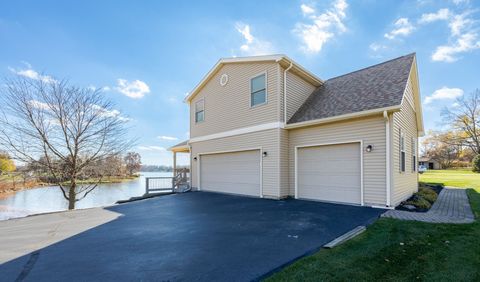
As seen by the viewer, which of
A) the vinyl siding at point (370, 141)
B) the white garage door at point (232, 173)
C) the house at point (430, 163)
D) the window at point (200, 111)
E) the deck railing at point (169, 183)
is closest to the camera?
the vinyl siding at point (370, 141)

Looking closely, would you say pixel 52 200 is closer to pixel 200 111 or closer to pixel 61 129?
pixel 61 129

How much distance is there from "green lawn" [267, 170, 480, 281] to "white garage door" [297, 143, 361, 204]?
2713 millimetres

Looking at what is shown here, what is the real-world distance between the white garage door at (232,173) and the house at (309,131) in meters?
0.04

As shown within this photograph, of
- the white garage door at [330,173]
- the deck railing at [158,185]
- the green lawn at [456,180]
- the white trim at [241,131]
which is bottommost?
the green lawn at [456,180]

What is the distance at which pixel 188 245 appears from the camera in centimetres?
418

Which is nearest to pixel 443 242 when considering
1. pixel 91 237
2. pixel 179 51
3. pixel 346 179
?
pixel 346 179

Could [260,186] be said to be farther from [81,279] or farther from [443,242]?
[81,279]

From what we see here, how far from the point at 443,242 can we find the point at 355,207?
2.91m

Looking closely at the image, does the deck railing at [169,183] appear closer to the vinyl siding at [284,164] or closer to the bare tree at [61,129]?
the bare tree at [61,129]

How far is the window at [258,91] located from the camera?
964 cm

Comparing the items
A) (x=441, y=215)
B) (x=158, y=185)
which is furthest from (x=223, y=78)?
(x=441, y=215)

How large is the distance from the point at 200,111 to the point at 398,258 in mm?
11150

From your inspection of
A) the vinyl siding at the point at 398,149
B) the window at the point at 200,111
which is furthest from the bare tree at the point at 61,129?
the vinyl siding at the point at 398,149

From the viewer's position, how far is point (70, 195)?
12.3m
